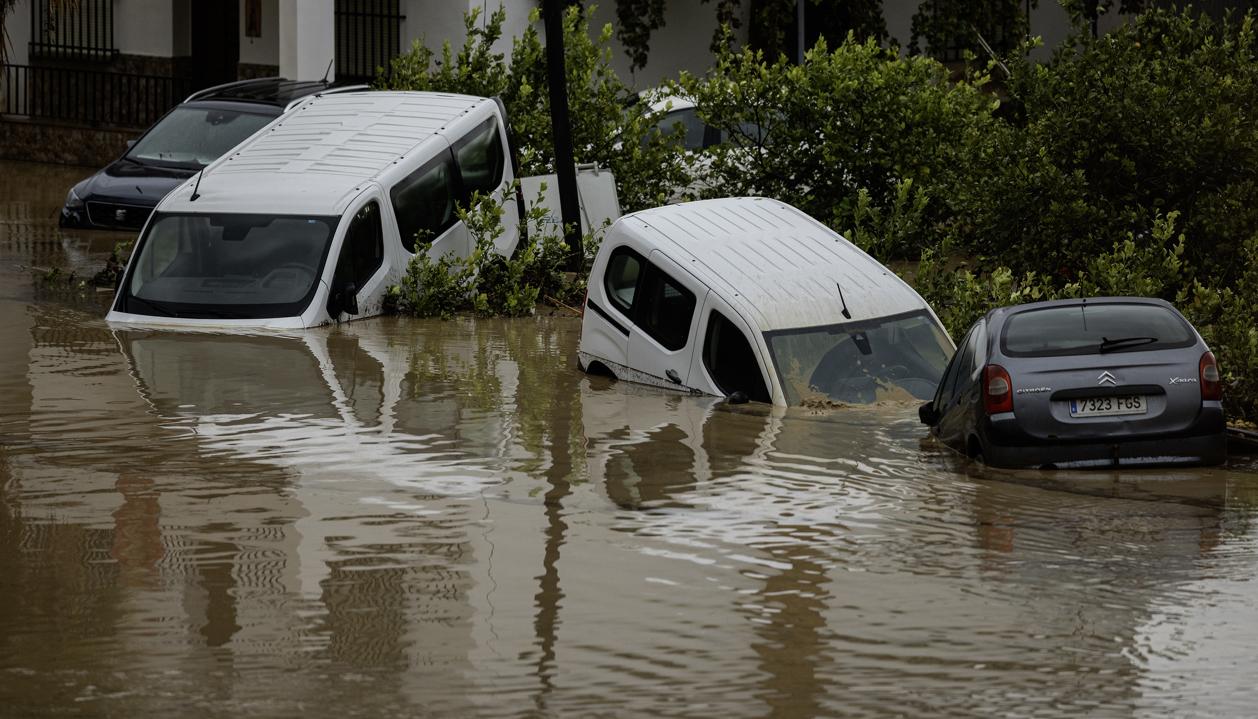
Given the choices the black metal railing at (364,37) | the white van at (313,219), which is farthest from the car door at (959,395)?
the black metal railing at (364,37)

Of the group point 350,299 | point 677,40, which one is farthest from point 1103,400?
point 677,40

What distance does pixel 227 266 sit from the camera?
15422mm

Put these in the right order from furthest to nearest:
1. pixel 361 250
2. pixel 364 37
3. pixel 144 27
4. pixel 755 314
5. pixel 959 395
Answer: pixel 144 27, pixel 364 37, pixel 361 250, pixel 755 314, pixel 959 395

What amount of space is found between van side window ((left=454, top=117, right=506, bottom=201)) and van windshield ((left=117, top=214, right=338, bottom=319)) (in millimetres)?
2291

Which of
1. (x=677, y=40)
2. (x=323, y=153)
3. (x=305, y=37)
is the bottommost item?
(x=323, y=153)

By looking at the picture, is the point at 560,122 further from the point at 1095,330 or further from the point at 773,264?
the point at 1095,330

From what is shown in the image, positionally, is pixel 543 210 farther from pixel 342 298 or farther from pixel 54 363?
pixel 54 363

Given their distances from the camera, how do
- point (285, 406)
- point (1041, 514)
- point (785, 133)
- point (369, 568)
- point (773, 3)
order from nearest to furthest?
point (369, 568) < point (1041, 514) < point (285, 406) < point (785, 133) < point (773, 3)

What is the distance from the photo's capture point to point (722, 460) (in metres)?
10.6

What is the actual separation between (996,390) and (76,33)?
27.5 m

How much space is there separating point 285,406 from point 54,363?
2556mm

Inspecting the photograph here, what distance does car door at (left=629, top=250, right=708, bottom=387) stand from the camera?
12.9 m

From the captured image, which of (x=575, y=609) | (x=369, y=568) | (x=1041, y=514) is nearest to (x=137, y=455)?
(x=369, y=568)

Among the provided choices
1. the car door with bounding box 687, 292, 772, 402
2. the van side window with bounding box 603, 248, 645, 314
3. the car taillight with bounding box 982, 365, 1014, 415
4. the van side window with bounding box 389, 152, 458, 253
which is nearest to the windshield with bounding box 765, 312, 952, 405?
the car door with bounding box 687, 292, 772, 402
